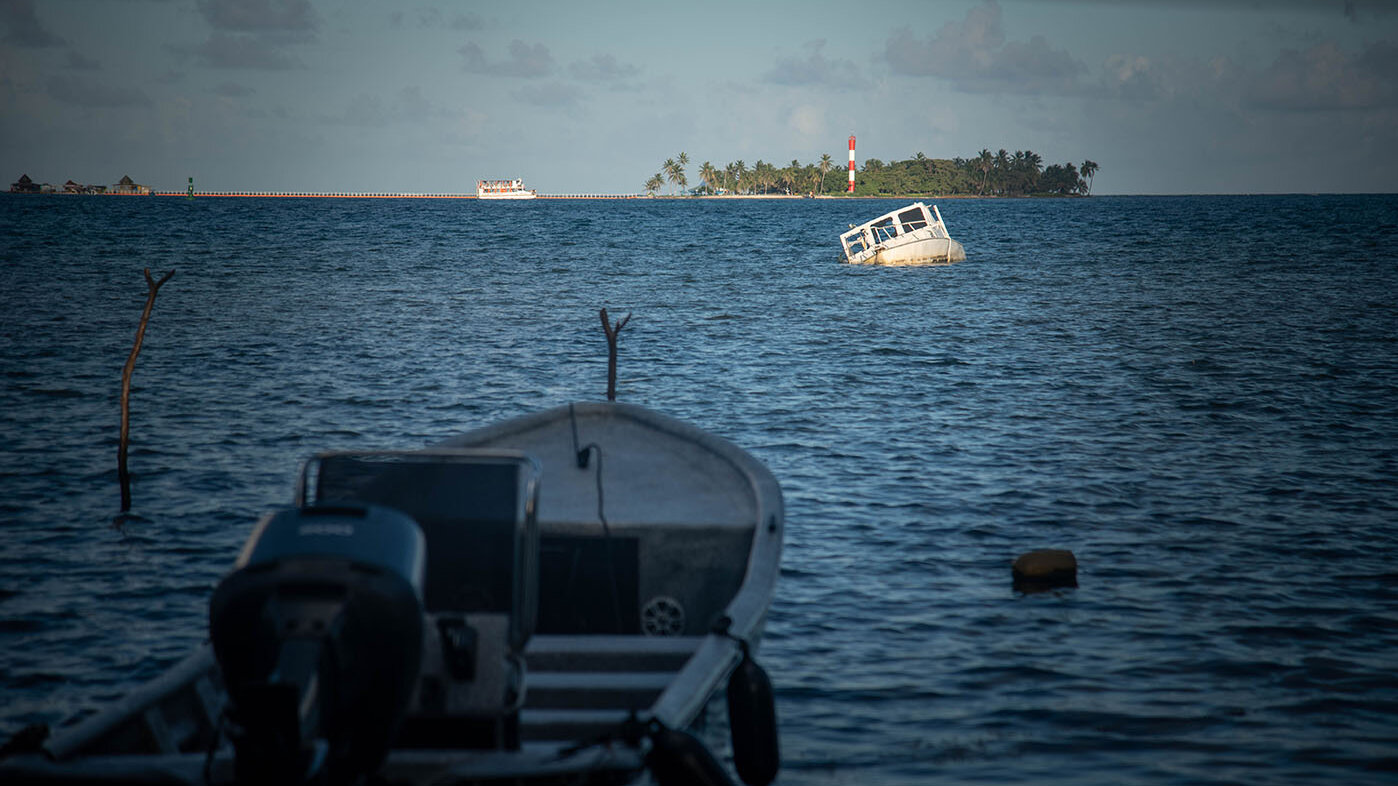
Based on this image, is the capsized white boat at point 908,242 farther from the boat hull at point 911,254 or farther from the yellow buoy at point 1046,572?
the yellow buoy at point 1046,572

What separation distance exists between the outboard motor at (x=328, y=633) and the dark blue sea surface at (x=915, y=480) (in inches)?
168

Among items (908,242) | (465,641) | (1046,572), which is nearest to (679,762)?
(465,641)

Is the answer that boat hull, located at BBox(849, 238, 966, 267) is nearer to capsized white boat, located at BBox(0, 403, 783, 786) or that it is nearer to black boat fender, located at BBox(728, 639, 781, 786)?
capsized white boat, located at BBox(0, 403, 783, 786)

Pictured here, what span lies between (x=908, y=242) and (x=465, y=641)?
54323 millimetres

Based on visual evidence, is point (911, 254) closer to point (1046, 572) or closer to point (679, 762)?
point (1046, 572)

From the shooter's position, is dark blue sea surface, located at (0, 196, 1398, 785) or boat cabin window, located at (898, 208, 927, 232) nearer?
dark blue sea surface, located at (0, 196, 1398, 785)

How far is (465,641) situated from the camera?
5.66 m

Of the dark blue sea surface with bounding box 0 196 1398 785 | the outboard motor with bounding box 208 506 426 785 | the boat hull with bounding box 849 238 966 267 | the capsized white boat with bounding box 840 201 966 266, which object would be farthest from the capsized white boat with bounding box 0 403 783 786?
the boat hull with bounding box 849 238 966 267

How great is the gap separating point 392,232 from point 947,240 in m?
56.8

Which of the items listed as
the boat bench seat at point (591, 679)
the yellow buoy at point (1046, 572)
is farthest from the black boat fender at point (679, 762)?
the yellow buoy at point (1046, 572)

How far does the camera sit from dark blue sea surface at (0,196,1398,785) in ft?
31.2

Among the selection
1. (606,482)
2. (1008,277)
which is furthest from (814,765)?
(1008,277)

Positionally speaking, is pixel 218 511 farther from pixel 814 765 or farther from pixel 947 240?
pixel 947 240

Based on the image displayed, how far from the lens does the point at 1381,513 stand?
15195mm
